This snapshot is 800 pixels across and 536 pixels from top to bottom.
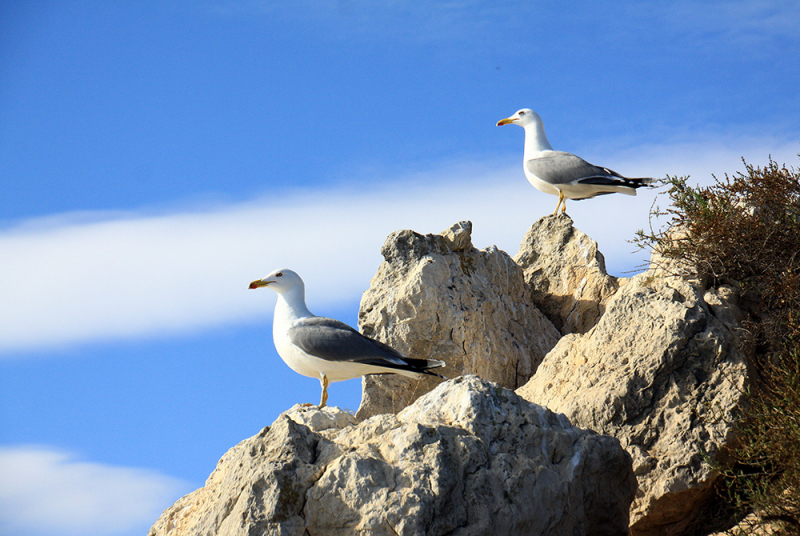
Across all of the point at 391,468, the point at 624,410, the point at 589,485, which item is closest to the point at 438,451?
the point at 391,468

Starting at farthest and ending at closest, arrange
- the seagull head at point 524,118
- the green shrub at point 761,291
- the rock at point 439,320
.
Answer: the seagull head at point 524,118 < the rock at point 439,320 < the green shrub at point 761,291

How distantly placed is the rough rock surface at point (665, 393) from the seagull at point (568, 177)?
514 cm

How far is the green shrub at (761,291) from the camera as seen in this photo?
20.6 feet

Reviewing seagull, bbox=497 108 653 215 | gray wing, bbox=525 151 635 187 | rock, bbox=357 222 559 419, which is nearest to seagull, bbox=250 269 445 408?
rock, bbox=357 222 559 419

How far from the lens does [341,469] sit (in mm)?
5199

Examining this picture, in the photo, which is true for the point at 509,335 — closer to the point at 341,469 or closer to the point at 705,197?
the point at 705,197

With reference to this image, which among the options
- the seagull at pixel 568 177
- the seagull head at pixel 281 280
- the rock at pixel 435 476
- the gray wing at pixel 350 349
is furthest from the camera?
the seagull at pixel 568 177

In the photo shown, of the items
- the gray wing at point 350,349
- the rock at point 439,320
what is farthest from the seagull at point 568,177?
the gray wing at point 350,349

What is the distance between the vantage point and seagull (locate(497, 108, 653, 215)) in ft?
41.3

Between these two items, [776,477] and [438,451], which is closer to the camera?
[438,451]

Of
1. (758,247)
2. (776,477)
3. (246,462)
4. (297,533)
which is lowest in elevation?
A: (776,477)

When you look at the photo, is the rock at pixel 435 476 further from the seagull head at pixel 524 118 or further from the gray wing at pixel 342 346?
the seagull head at pixel 524 118

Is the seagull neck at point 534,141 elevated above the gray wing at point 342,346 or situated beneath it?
elevated above

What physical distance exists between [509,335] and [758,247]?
338 cm
